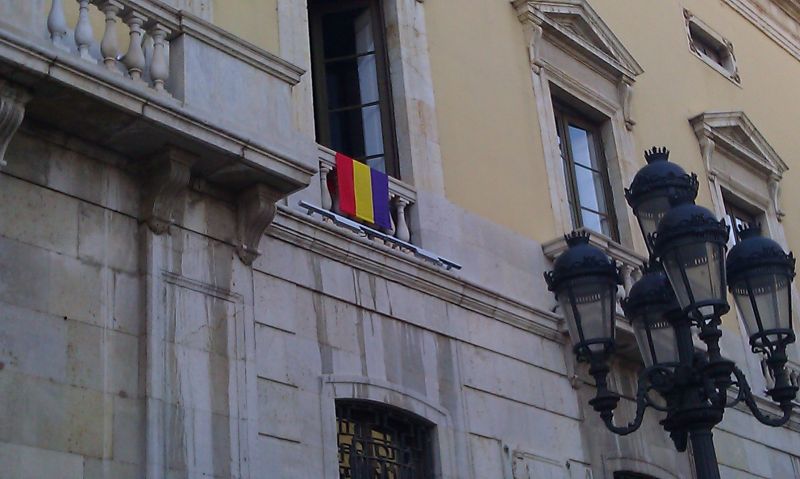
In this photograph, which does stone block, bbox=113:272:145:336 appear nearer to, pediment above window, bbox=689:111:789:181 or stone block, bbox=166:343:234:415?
stone block, bbox=166:343:234:415

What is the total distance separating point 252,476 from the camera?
910 cm

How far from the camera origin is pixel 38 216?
8594 mm

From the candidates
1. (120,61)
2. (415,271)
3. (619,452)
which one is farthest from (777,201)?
(120,61)

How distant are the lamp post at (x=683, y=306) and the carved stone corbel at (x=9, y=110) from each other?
3.50 m

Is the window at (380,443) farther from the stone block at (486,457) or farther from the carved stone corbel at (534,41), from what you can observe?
the carved stone corbel at (534,41)

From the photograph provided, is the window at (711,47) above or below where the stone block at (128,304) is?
above

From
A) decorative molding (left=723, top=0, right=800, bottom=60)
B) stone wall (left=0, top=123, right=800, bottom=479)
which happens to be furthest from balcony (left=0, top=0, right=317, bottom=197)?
decorative molding (left=723, top=0, right=800, bottom=60)

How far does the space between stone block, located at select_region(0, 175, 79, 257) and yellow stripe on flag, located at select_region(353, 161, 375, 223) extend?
112 inches

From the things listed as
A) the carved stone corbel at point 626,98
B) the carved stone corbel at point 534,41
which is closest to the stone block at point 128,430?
the carved stone corbel at point 534,41

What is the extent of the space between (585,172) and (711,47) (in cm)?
487

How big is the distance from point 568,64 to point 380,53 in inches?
109

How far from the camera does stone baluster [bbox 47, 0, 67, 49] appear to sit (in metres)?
8.59

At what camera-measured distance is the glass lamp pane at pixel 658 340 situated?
8977mm

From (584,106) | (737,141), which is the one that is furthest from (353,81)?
(737,141)
